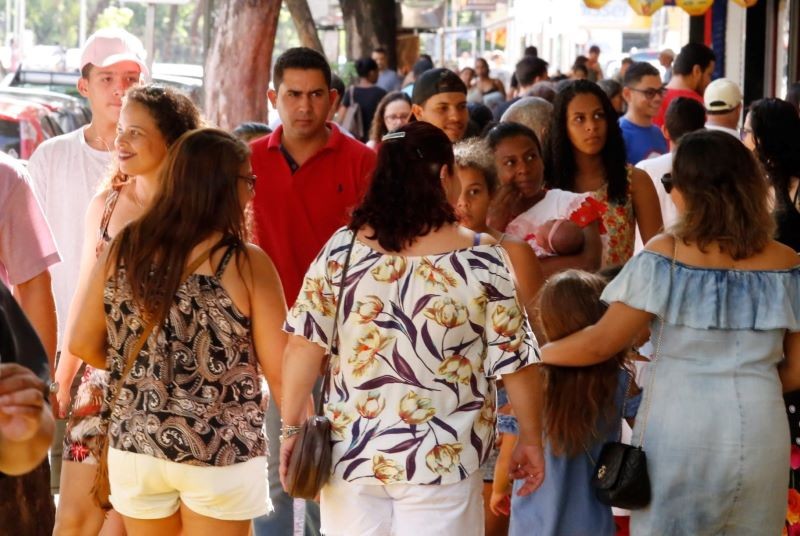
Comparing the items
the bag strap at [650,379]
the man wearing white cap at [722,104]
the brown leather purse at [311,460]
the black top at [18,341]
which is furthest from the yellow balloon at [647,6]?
the black top at [18,341]

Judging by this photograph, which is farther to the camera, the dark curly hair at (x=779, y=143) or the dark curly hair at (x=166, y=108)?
the dark curly hair at (x=779, y=143)

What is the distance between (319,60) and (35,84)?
20.6m

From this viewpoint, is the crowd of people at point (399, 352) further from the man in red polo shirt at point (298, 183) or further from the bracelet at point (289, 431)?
the man in red polo shirt at point (298, 183)

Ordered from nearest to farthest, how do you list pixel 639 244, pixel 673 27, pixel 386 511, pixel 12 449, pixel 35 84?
pixel 12 449 → pixel 386 511 → pixel 639 244 → pixel 35 84 → pixel 673 27

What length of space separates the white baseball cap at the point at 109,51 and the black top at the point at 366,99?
34.5ft

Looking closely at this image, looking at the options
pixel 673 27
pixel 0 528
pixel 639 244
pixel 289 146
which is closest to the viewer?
pixel 0 528

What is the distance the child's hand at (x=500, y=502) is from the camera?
544 cm

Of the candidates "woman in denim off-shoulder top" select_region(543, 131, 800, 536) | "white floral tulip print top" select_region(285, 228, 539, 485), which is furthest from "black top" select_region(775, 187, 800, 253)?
"white floral tulip print top" select_region(285, 228, 539, 485)

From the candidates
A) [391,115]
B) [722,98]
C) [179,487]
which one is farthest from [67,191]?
[722,98]

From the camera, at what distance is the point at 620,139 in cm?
667

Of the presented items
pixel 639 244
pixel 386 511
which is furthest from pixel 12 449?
pixel 639 244

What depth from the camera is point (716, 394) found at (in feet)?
14.9

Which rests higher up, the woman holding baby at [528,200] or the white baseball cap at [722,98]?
the white baseball cap at [722,98]

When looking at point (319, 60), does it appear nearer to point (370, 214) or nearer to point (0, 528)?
point (370, 214)
